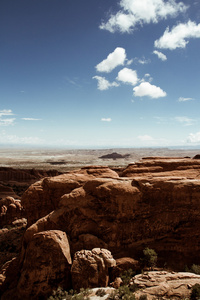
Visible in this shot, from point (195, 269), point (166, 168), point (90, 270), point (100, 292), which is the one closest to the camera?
point (100, 292)

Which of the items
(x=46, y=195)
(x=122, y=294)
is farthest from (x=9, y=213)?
(x=122, y=294)

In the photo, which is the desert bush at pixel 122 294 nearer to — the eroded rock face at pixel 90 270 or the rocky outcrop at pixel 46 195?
the eroded rock face at pixel 90 270

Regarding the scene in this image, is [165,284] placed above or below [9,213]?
above

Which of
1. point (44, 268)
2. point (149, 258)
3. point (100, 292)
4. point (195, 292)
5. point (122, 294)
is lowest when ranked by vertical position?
point (100, 292)

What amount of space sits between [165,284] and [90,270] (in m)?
4.15

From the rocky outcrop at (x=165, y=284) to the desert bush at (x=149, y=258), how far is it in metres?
0.75

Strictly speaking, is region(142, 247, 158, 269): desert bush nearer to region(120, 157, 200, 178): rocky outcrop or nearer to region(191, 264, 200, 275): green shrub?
region(191, 264, 200, 275): green shrub

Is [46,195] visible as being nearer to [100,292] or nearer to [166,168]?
[100,292]

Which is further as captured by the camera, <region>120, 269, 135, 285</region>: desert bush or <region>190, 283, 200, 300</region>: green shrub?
<region>120, 269, 135, 285</region>: desert bush

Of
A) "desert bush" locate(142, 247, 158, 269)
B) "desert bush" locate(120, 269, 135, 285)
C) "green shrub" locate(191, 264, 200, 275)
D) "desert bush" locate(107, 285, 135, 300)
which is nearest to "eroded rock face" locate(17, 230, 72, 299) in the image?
"desert bush" locate(107, 285, 135, 300)

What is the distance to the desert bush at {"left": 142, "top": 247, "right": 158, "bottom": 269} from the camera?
37.3 ft

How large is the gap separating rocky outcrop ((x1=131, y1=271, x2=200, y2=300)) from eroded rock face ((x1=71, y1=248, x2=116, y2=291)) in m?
1.70

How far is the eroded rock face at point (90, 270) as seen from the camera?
10.2 m

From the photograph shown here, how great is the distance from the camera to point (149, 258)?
11.5 meters
